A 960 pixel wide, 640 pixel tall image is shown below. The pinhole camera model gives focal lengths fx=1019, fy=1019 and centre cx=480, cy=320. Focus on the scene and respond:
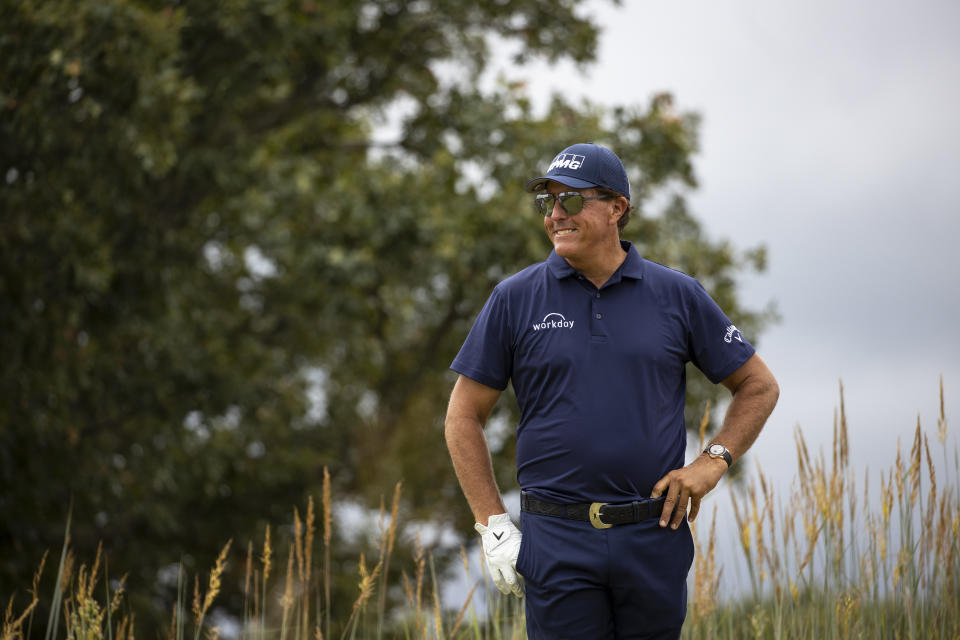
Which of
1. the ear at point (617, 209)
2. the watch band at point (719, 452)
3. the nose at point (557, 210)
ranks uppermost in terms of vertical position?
the ear at point (617, 209)

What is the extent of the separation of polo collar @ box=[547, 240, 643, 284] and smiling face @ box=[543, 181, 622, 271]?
35mm

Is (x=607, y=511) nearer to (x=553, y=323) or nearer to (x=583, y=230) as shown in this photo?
(x=553, y=323)

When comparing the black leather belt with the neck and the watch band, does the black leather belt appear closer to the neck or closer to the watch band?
the watch band

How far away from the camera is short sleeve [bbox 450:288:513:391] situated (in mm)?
3090

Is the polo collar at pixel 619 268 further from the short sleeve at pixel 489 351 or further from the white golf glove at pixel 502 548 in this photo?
the white golf glove at pixel 502 548

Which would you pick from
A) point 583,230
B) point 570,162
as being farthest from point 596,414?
point 570,162

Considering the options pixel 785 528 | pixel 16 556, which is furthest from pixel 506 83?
pixel 785 528

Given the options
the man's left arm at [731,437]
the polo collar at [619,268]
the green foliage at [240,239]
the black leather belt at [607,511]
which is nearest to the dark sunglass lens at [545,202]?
the polo collar at [619,268]

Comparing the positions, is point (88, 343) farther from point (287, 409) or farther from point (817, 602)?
point (817, 602)

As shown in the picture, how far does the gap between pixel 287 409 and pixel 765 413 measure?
9856 mm

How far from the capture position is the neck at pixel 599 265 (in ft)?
10.2

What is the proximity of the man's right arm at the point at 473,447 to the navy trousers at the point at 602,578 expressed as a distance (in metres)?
0.17

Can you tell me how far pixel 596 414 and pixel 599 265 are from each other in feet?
1.55

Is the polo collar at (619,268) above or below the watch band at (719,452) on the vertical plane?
above
